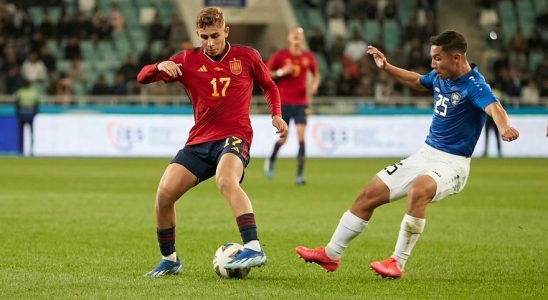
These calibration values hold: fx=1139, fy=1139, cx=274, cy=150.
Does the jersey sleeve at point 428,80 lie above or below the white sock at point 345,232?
above

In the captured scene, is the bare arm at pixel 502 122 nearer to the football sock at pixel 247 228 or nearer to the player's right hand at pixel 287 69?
the football sock at pixel 247 228

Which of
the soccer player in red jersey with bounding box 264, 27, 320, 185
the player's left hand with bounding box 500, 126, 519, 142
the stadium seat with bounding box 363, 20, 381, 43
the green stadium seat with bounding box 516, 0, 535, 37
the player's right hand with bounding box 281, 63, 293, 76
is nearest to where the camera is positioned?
the player's left hand with bounding box 500, 126, 519, 142

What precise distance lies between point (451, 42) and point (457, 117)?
1.89 ft

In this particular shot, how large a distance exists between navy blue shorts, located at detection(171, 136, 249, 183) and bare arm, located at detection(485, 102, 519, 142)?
1.86 meters

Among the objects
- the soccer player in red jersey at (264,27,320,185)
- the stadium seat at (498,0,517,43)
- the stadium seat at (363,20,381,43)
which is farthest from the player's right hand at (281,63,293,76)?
the stadium seat at (498,0,517,43)

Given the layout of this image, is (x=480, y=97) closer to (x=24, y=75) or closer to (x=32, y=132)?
(x=32, y=132)

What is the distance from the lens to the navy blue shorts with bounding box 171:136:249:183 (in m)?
8.59

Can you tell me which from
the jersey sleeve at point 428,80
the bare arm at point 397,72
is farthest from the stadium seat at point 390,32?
the jersey sleeve at point 428,80

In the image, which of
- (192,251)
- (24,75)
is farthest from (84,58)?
Result: (192,251)

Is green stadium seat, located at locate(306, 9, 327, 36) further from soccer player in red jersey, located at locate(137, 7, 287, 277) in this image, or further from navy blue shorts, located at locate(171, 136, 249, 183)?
navy blue shorts, located at locate(171, 136, 249, 183)

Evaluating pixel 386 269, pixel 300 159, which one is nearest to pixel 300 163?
pixel 300 159

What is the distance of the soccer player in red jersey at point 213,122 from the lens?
8414 mm

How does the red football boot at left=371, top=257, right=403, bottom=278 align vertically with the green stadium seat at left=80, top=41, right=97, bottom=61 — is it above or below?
above

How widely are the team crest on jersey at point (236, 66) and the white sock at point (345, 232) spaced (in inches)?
55.0
